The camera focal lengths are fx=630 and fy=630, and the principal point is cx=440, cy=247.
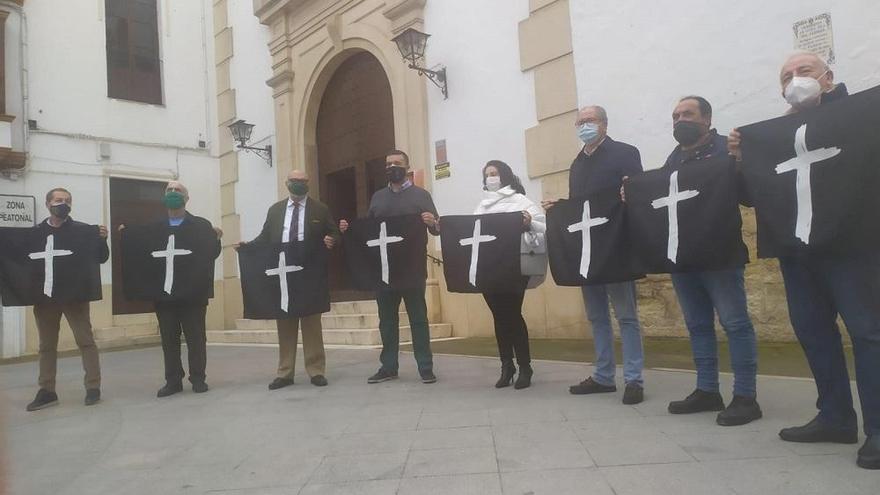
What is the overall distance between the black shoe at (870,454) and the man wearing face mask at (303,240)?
12.4 ft

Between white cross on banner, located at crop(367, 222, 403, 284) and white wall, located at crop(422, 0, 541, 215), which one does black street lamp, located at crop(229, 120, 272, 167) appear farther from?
white cross on banner, located at crop(367, 222, 403, 284)

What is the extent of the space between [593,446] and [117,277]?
10.7 meters

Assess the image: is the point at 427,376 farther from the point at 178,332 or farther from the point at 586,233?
the point at 178,332

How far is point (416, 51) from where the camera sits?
8.52 m

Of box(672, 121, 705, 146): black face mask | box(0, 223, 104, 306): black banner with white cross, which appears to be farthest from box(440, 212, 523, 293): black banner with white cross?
box(0, 223, 104, 306): black banner with white cross

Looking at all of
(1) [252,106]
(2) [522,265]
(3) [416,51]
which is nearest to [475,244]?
(2) [522,265]

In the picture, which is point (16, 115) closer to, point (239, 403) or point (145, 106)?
point (145, 106)

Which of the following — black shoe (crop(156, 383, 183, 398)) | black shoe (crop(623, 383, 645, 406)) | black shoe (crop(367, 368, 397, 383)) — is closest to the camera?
black shoe (crop(623, 383, 645, 406))

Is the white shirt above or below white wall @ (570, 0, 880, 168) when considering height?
below

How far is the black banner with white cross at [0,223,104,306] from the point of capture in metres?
4.91

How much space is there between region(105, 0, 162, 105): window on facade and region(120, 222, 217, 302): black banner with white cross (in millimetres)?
7969

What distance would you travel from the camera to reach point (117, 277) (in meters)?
11.4

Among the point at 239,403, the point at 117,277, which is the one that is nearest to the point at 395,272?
the point at 239,403

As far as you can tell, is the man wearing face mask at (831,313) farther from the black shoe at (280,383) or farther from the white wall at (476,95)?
the white wall at (476,95)
